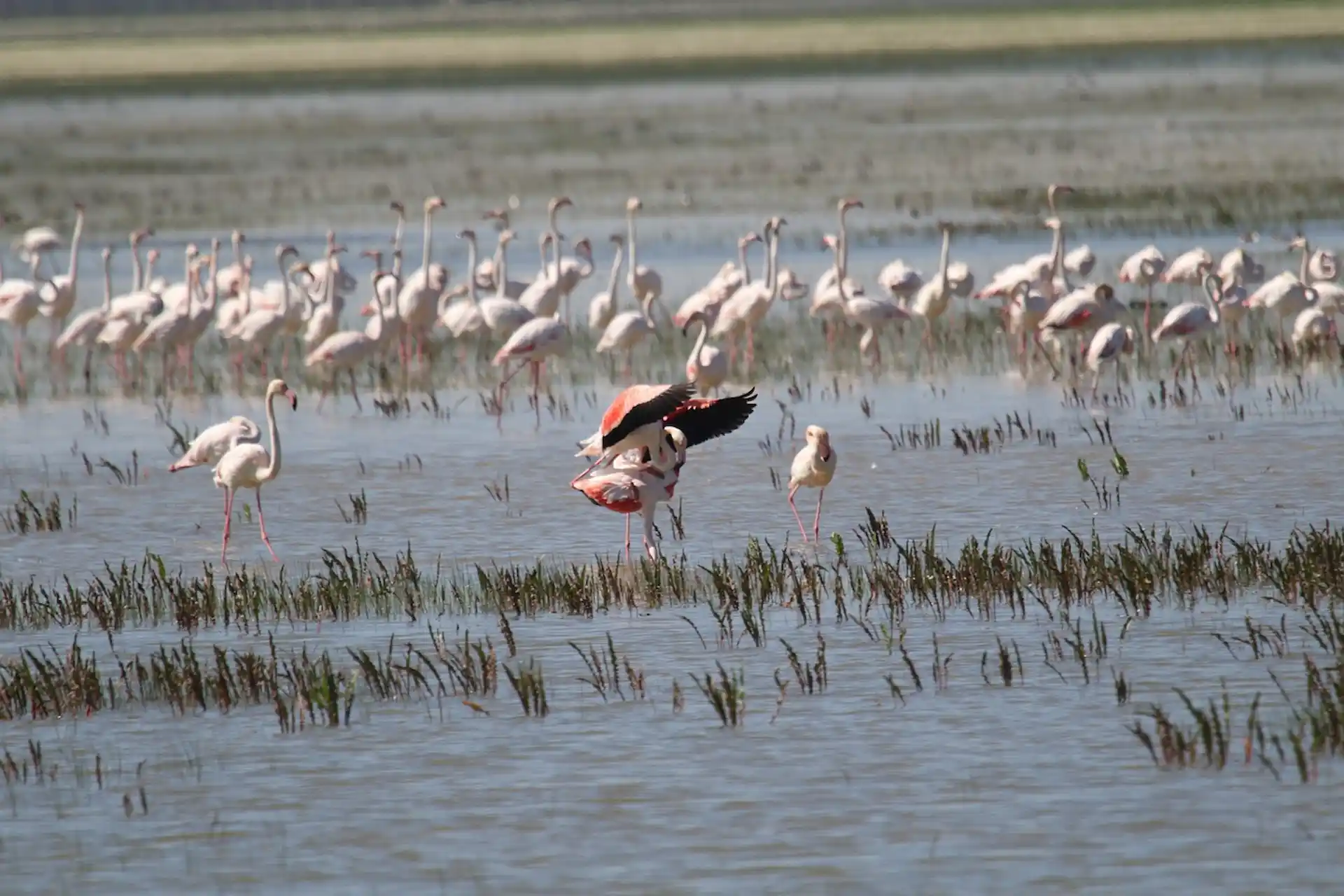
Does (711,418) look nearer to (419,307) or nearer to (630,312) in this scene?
(419,307)

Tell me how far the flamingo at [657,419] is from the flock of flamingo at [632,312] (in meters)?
4.71

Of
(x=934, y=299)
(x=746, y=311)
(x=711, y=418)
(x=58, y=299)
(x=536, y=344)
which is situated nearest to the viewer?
(x=711, y=418)

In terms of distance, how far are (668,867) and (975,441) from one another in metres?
7.80

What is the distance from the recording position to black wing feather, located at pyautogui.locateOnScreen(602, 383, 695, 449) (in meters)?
10.7

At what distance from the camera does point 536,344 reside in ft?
57.6

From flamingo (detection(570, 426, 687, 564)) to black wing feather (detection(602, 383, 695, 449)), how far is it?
0.39 meters

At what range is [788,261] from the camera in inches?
1086

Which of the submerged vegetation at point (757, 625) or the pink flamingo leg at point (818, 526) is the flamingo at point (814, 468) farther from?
the submerged vegetation at point (757, 625)

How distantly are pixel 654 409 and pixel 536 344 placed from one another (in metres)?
6.89

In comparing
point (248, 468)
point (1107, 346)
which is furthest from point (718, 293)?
point (248, 468)

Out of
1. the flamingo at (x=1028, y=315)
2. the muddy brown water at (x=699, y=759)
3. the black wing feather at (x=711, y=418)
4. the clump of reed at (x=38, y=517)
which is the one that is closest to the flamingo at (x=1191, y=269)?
the flamingo at (x=1028, y=315)

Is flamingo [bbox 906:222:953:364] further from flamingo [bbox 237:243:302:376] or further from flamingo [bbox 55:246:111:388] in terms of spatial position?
flamingo [bbox 55:246:111:388]

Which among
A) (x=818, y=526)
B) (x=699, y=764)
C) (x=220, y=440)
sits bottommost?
(x=699, y=764)

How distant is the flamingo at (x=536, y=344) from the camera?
17500 millimetres
